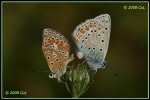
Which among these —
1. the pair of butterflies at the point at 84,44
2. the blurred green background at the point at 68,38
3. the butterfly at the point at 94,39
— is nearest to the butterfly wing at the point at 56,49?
the pair of butterflies at the point at 84,44

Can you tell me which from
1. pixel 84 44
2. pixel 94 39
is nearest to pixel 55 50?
pixel 84 44

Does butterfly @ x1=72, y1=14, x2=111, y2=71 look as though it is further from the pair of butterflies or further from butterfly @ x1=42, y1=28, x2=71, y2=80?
butterfly @ x1=42, y1=28, x2=71, y2=80

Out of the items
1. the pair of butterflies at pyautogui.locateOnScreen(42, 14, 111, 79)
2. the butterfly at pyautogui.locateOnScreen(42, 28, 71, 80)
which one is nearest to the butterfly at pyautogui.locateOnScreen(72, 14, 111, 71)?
→ the pair of butterflies at pyautogui.locateOnScreen(42, 14, 111, 79)

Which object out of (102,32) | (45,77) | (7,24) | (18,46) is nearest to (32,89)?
(45,77)

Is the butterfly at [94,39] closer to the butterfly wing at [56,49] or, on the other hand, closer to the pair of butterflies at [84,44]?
the pair of butterflies at [84,44]

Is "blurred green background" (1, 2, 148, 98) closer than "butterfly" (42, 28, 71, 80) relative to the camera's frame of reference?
No

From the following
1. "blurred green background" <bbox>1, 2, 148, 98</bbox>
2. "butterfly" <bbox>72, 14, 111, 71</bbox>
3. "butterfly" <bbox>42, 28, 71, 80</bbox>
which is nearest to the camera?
"butterfly" <bbox>42, 28, 71, 80</bbox>

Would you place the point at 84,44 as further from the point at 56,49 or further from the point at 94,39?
the point at 56,49

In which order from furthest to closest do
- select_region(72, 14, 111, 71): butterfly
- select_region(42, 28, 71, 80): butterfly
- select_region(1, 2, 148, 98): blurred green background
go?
1. select_region(1, 2, 148, 98): blurred green background
2. select_region(72, 14, 111, 71): butterfly
3. select_region(42, 28, 71, 80): butterfly
